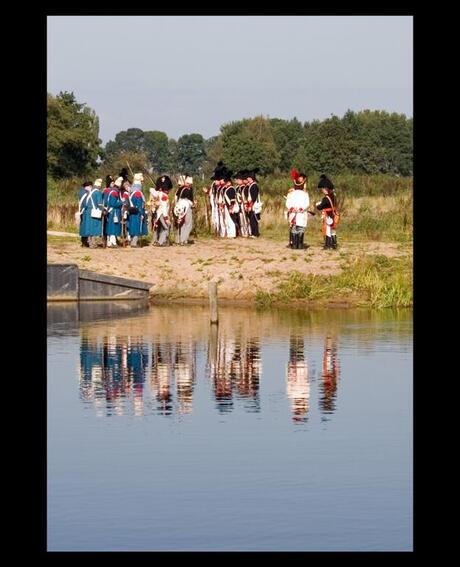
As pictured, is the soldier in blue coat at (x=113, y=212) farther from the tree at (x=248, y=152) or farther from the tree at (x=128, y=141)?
the tree at (x=128, y=141)

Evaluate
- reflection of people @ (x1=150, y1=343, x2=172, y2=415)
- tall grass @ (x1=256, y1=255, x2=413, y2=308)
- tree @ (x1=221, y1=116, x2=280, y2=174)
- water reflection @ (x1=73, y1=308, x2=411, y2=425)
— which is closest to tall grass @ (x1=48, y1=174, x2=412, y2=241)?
tall grass @ (x1=256, y1=255, x2=413, y2=308)

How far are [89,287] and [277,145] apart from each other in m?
87.5

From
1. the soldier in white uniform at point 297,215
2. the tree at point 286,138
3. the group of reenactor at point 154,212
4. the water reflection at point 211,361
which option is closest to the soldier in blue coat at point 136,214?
the group of reenactor at point 154,212

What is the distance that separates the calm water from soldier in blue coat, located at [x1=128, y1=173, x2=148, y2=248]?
9.78 m

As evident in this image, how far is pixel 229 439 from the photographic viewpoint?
1952 cm

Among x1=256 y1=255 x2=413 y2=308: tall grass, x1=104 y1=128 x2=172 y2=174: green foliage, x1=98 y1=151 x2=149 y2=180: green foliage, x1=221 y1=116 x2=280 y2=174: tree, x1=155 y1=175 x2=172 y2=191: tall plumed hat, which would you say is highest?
x1=104 y1=128 x2=172 y2=174: green foliage

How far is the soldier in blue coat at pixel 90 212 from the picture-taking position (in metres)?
40.6

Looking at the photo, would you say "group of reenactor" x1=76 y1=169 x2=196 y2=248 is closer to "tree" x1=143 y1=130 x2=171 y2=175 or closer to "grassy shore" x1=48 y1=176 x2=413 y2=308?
"grassy shore" x1=48 y1=176 x2=413 y2=308

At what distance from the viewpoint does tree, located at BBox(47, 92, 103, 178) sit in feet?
252

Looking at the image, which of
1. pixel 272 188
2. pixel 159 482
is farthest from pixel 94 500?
pixel 272 188

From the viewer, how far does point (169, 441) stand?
64.0 ft

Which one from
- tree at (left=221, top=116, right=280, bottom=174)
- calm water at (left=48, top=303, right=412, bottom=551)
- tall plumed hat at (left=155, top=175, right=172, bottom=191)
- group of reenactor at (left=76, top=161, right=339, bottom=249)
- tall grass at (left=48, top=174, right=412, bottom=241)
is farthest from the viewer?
tree at (left=221, top=116, right=280, bottom=174)

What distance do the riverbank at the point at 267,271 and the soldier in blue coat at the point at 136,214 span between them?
81 cm
